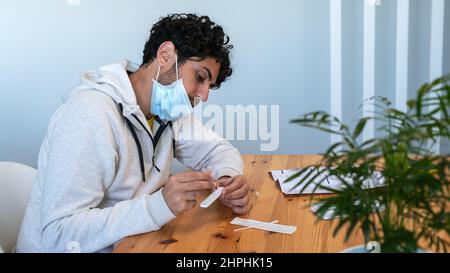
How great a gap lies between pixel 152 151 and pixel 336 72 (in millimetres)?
1380

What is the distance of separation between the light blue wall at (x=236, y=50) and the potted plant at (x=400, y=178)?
2083 mm

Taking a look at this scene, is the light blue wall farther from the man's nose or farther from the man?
the man's nose

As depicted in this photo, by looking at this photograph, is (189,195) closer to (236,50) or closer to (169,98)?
(169,98)

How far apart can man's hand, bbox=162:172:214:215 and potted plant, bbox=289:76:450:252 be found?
0.49 metres

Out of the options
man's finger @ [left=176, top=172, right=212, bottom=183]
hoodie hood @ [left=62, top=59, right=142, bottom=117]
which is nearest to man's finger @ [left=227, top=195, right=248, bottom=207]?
man's finger @ [left=176, top=172, right=212, bottom=183]

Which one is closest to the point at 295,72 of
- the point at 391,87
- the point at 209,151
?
the point at 391,87

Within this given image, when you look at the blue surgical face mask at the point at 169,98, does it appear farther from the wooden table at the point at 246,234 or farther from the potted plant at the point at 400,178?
the potted plant at the point at 400,178

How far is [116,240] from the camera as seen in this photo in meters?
1.17

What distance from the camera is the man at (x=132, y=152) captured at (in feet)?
3.89

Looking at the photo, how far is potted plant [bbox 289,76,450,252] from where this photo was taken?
69 cm
